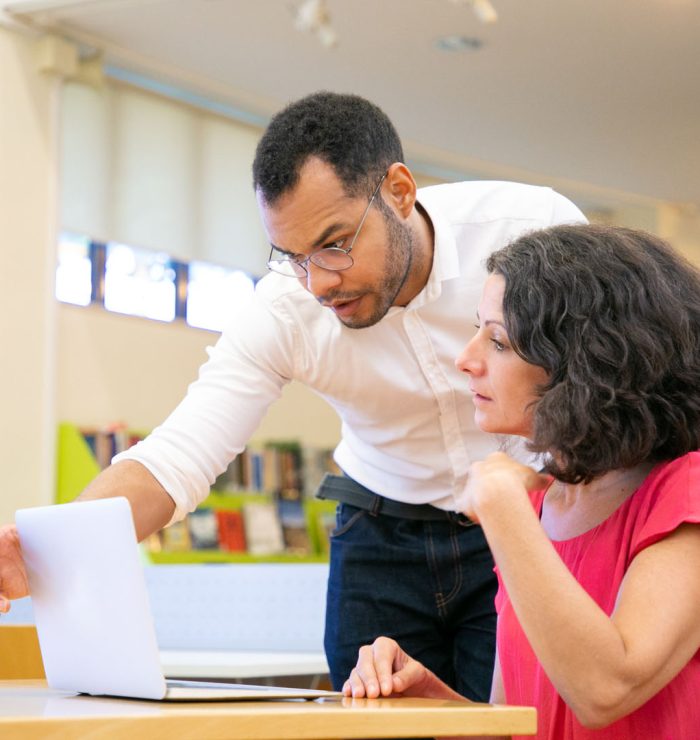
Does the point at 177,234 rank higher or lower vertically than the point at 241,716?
higher

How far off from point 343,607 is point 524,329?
97cm

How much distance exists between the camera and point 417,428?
221 centimetres

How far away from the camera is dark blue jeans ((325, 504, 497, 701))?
7.14ft

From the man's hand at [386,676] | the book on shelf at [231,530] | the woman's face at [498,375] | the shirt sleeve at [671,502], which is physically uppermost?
the woman's face at [498,375]

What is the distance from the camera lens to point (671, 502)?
Answer: 1.32 meters

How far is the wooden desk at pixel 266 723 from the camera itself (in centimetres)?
99

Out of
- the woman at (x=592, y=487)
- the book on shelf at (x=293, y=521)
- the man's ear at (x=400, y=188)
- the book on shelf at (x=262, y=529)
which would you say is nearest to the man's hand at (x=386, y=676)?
the woman at (x=592, y=487)

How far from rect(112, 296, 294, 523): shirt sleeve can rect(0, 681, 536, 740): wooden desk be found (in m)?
0.90

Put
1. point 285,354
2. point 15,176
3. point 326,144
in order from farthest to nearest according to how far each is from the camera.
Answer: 1. point 15,176
2. point 285,354
3. point 326,144

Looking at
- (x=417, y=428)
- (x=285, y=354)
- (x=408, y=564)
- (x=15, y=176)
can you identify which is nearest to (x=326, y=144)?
(x=285, y=354)

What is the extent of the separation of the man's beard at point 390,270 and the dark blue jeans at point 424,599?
44 cm

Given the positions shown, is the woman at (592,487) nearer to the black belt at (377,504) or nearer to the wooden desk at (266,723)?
the wooden desk at (266,723)

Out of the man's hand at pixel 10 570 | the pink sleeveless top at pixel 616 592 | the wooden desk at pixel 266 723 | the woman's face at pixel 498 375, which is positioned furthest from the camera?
the man's hand at pixel 10 570

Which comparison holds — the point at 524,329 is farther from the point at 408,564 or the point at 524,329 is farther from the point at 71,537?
the point at 408,564
